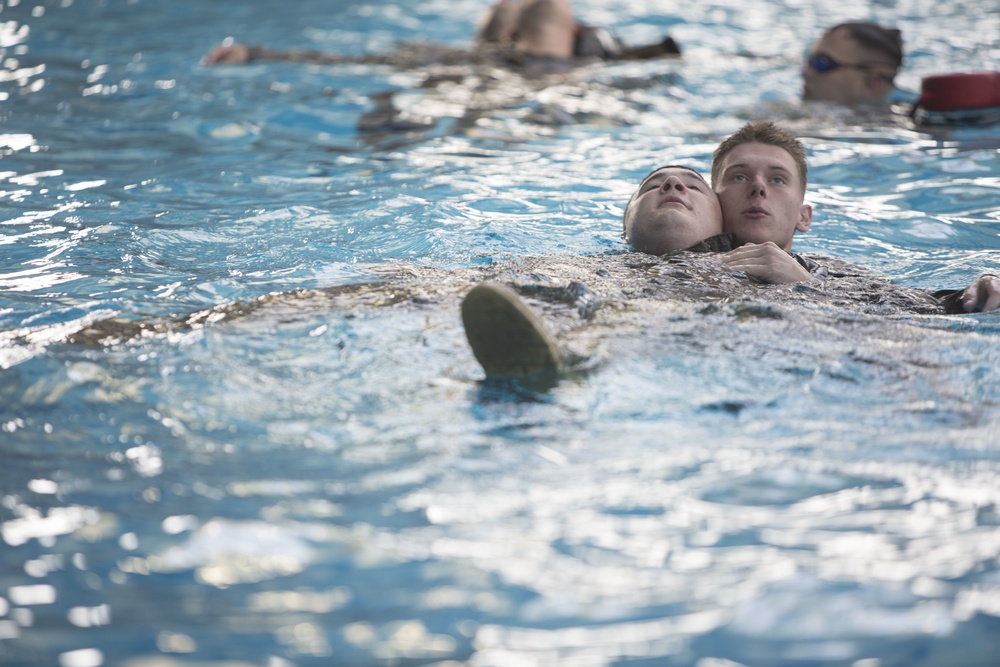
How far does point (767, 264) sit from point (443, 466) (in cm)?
205

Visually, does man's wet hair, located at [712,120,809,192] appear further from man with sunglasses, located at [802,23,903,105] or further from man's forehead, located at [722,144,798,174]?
man with sunglasses, located at [802,23,903,105]

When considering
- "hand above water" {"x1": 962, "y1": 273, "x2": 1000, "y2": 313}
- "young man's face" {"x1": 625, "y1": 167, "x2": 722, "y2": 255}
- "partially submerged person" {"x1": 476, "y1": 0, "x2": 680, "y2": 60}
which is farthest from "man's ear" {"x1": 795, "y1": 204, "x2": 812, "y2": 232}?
"partially submerged person" {"x1": 476, "y1": 0, "x2": 680, "y2": 60}

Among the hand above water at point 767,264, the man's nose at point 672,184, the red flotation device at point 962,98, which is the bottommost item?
the hand above water at point 767,264

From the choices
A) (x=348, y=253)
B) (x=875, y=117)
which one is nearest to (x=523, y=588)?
(x=348, y=253)

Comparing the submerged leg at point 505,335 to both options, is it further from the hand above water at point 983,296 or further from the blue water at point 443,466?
the hand above water at point 983,296

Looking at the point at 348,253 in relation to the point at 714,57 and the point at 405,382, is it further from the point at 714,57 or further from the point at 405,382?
the point at 714,57

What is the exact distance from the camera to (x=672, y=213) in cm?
447

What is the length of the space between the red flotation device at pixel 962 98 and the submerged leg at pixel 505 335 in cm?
593

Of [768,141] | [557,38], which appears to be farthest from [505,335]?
[557,38]

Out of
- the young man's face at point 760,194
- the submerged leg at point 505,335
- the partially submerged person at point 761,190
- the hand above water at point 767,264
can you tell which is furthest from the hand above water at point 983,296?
the submerged leg at point 505,335

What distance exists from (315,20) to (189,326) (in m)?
10.5

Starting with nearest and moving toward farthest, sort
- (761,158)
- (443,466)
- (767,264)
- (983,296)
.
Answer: (443,466), (983,296), (767,264), (761,158)

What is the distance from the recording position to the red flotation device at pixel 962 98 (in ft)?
24.6

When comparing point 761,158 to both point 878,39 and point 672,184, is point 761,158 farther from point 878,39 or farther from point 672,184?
point 878,39
